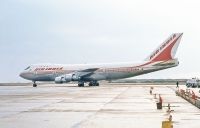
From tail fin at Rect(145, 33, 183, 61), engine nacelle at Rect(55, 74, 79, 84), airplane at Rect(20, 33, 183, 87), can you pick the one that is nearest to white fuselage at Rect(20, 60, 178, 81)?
airplane at Rect(20, 33, 183, 87)

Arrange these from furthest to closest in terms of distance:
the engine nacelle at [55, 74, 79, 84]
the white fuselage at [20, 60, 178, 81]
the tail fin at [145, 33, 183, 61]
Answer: the tail fin at [145, 33, 183, 61] → the engine nacelle at [55, 74, 79, 84] → the white fuselage at [20, 60, 178, 81]

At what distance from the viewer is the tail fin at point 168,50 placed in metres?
78.1

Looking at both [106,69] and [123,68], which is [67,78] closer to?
[106,69]

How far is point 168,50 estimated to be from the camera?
78250mm

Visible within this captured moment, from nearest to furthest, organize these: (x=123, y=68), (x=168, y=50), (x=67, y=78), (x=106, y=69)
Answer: (x=123, y=68)
(x=67, y=78)
(x=168, y=50)
(x=106, y=69)

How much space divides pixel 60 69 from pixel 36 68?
6104mm

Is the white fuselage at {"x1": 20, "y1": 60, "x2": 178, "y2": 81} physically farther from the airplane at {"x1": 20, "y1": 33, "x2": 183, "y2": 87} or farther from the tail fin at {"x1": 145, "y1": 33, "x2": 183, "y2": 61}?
the tail fin at {"x1": 145, "y1": 33, "x2": 183, "y2": 61}

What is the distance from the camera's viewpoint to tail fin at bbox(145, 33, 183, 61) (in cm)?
7812

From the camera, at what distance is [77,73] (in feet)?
259

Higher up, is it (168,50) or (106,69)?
(168,50)

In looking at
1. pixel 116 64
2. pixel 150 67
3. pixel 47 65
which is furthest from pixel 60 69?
pixel 150 67

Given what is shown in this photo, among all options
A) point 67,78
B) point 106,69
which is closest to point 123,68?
point 106,69

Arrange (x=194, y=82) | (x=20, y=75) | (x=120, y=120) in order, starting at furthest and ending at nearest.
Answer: (x=20, y=75) < (x=194, y=82) < (x=120, y=120)

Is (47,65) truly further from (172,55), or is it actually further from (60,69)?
(172,55)
